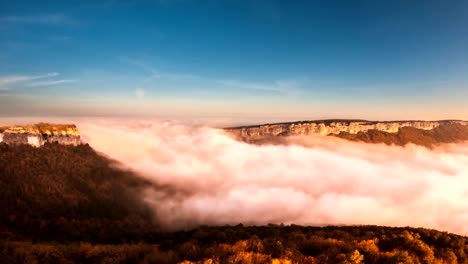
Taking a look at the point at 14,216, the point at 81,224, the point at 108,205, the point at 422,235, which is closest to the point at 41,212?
the point at 14,216

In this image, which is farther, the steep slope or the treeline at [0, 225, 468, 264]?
the steep slope

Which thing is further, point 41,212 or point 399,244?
point 41,212

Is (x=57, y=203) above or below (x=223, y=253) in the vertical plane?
Answer: below

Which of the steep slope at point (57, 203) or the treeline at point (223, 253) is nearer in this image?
the treeline at point (223, 253)

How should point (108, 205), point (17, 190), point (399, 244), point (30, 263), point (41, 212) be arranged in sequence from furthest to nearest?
point (108, 205) < point (17, 190) < point (41, 212) < point (399, 244) < point (30, 263)

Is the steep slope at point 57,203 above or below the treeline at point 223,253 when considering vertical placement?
below

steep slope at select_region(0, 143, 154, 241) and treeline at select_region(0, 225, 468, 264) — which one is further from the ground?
treeline at select_region(0, 225, 468, 264)

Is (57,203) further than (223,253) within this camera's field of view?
Yes

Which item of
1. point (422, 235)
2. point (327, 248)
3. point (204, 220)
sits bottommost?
point (204, 220)

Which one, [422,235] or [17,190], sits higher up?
[422,235]

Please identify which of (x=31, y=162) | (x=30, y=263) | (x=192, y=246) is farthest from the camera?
(x=31, y=162)

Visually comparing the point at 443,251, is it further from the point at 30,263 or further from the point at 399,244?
the point at 30,263
